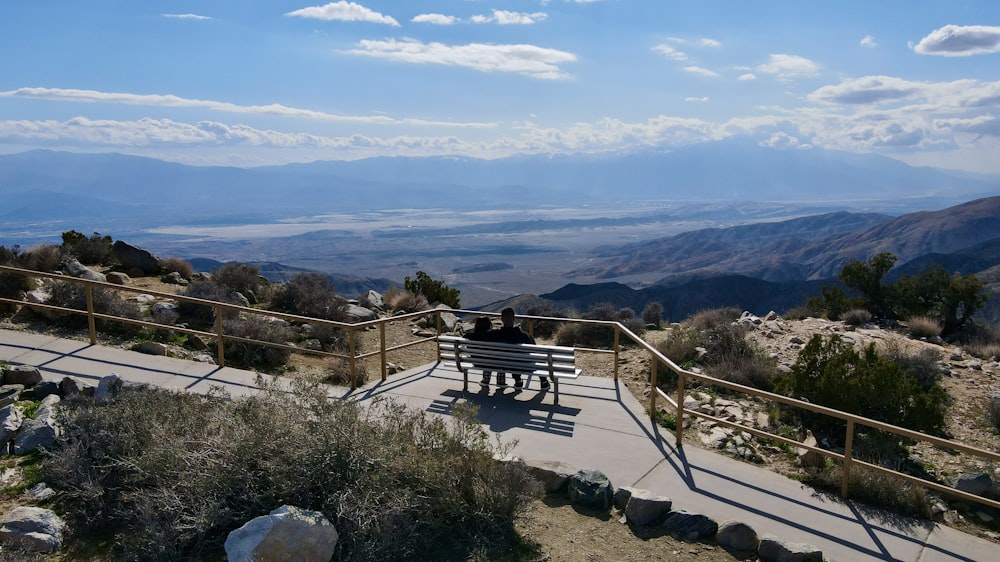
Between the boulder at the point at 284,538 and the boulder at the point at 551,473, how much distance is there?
227 cm

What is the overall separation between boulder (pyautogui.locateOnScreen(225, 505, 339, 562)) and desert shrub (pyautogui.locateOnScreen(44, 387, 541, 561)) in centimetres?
17

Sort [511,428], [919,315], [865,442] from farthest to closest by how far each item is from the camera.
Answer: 1. [919,315]
2. [865,442]
3. [511,428]

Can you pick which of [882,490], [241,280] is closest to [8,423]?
[882,490]

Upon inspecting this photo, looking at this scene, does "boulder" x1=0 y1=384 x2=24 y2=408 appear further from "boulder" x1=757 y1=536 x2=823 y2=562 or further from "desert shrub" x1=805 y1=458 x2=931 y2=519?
"desert shrub" x1=805 y1=458 x2=931 y2=519

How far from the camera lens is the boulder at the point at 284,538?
446 centimetres

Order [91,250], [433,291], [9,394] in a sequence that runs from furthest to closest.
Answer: [433,291]
[91,250]
[9,394]

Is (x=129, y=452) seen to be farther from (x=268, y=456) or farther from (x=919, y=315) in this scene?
(x=919, y=315)

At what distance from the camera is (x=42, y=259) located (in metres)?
16.0

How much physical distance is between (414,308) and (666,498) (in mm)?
12958

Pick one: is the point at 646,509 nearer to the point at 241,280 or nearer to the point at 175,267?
the point at 241,280

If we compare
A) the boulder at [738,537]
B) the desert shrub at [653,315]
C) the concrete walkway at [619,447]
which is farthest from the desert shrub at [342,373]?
the desert shrub at [653,315]

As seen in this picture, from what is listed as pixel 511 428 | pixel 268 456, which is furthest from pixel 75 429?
pixel 511 428

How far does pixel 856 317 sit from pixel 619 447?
41.5 feet

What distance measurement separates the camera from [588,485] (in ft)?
19.9
